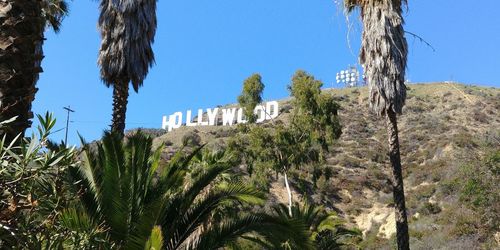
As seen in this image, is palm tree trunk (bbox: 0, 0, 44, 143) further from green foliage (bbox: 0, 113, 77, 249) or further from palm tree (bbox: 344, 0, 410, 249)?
palm tree (bbox: 344, 0, 410, 249)

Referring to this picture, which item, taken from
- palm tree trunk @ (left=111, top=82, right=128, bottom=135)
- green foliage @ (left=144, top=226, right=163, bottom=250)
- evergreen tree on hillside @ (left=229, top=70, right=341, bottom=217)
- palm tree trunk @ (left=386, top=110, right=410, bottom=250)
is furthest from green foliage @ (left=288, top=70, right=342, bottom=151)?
green foliage @ (left=144, top=226, right=163, bottom=250)

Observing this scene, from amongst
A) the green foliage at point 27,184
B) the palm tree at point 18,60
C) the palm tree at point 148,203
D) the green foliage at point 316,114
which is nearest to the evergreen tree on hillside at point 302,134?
the green foliage at point 316,114

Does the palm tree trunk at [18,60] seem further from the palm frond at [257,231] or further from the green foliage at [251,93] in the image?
the green foliage at [251,93]

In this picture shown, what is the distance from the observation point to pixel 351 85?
10288cm

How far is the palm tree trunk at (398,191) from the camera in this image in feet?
51.6

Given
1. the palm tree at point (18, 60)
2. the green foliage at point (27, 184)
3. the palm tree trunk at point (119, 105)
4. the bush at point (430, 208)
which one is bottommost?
the bush at point (430, 208)

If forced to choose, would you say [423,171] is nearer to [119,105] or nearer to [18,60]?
[119,105]

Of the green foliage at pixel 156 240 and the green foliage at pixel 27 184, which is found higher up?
the green foliage at pixel 27 184

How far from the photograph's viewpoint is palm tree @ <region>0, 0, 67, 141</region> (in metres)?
4.75

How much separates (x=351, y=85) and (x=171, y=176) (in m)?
93.4

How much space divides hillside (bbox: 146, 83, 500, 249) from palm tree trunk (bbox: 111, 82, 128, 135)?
1948 centimetres

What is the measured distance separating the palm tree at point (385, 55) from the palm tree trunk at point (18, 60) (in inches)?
535

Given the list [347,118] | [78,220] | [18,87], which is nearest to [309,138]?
[78,220]

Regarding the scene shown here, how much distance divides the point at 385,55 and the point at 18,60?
1460 cm
